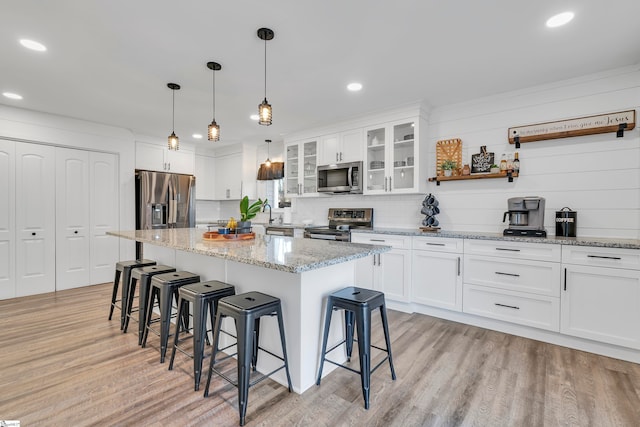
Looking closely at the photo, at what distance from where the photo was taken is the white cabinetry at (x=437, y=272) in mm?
3162

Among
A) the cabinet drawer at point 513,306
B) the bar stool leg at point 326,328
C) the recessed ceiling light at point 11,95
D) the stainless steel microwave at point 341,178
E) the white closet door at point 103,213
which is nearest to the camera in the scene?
the bar stool leg at point 326,328

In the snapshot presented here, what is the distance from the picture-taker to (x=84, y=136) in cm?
447

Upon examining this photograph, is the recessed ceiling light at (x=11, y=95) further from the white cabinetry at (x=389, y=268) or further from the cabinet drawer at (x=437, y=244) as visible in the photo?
the cabinet drawer at (x=437, y=244)

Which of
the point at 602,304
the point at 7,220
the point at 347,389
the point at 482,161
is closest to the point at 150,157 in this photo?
the point at 7,220

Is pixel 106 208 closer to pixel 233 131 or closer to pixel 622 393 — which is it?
pixel 233 131

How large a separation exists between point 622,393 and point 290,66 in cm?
338

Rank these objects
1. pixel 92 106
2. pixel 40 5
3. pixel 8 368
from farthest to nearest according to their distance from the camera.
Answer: pixel 92 106
pixel 8 368
pixel 40 5

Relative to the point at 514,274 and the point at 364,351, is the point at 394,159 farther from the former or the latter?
the point at 364,351

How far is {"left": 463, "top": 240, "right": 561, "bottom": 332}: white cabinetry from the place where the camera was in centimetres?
266

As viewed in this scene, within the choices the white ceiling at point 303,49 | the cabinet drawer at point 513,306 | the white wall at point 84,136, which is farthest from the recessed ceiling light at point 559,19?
the white wall at point 84,136

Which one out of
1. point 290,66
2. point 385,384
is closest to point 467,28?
point 290,66

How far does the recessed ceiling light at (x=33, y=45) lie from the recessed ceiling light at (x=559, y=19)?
3761 mm

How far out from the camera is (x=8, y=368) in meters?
2.20

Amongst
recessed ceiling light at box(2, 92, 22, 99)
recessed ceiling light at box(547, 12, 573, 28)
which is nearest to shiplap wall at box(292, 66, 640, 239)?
recessed ceiling light at box(547, 12, 573, 28)
